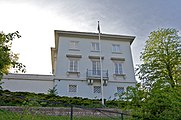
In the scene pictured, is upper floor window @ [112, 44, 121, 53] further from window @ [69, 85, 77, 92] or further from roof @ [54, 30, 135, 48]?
window @ [69, 85, 77, 92]

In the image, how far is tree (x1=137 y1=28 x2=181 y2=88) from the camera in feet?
71.6

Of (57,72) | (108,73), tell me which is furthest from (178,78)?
(57,72)

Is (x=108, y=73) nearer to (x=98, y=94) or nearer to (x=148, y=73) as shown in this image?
(x=98, y=94)

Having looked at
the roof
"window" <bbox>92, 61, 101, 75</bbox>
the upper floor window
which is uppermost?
the roof

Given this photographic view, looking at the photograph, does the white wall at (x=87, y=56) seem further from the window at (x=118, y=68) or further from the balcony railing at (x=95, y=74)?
the balcony railing at (x=95, y=74)

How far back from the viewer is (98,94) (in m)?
24.5

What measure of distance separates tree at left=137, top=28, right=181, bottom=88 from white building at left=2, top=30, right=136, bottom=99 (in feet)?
10.3

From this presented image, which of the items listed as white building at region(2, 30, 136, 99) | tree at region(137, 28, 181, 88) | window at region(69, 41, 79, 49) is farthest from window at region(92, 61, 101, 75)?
tree at region(137, 28, 181, 88)

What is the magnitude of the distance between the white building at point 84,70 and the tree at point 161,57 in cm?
314

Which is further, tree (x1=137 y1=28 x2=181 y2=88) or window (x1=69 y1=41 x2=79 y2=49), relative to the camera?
window (x1=69 y1=41 x2=79 y2=49)

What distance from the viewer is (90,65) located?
1015 inches

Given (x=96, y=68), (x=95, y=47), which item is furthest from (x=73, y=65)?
(x=95, y=47)

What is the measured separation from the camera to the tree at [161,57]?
859 inches

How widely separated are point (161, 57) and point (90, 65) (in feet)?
26.9
